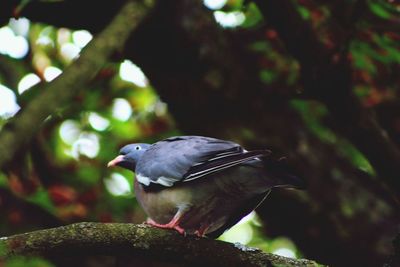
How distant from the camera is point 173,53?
21.9ft

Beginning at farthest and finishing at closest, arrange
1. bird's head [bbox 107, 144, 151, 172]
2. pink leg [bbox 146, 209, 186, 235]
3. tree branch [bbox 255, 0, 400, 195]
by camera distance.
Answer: bird's head [bbox 107, 144, 151, 172]
tree branch [bbox 255, 0, 400, 195]
pink leg [bbox 146, 209, 186, 235]

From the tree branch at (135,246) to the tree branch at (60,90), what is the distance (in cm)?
97

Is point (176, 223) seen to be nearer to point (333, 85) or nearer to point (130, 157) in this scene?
point (130, 157)

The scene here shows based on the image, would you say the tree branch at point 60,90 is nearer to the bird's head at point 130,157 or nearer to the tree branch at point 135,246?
the tree branch at point 135,246

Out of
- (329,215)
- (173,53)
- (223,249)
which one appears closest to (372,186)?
(329,215)

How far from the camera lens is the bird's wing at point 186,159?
14.9 feet

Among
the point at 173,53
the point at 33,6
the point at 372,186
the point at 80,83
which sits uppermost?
the point at 33,6

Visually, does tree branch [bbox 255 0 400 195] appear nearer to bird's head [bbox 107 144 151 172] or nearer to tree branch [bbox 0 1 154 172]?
bird's head [bbox 107 144 151 172]

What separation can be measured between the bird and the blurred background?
123 centimetres

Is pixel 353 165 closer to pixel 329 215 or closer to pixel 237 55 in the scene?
pixel 329 215

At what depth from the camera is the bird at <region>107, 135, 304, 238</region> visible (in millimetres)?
4520

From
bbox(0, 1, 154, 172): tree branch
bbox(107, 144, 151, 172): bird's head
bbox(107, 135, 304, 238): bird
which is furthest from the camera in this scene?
bbox(107, 144, 151, 172): bird's head

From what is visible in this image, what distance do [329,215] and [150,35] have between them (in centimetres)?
243

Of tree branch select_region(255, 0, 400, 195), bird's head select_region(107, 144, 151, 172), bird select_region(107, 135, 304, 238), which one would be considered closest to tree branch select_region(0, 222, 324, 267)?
bird select_region(107, 135, 304, 238)
